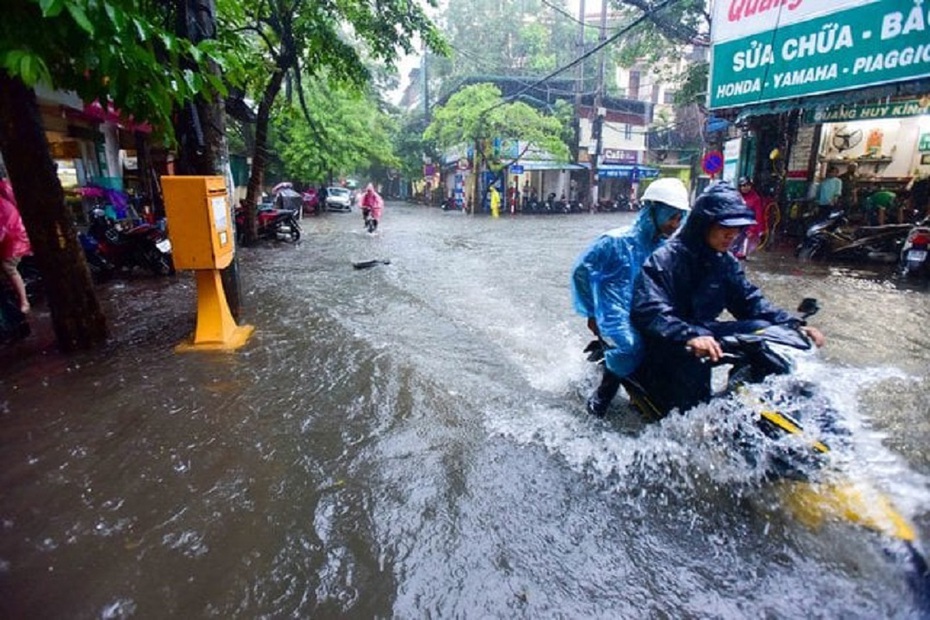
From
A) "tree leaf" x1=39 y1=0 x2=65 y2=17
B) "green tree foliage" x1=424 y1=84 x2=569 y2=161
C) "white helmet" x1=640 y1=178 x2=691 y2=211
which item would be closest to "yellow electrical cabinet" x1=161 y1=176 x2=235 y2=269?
"tree leaf" x1=39 y1=0 x2=65 y2=17

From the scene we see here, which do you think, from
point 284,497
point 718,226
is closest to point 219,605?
point 284,497

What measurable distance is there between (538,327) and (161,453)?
4339mm

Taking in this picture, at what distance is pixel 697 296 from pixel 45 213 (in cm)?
515

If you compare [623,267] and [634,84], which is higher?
[634,84]

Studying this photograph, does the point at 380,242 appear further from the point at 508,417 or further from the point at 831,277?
the point at 508,417

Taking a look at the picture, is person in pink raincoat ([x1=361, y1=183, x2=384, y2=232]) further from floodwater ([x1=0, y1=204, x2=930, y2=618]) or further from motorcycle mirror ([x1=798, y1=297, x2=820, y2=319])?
motorcycle mirror ([x1=798, y1=297, x2=820, y2=319])

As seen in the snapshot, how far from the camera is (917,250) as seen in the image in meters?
8.32

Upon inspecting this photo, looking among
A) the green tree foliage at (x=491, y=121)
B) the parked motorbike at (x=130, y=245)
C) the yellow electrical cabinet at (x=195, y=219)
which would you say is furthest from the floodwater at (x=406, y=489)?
the green tree foliage at (x=491, y=121)

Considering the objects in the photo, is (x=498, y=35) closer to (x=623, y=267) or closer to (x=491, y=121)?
(x=491, y=121)

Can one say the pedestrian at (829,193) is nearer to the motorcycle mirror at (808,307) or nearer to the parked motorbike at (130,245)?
the motorcycle mirror at (808,307)

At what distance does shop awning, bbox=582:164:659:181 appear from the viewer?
34.7m

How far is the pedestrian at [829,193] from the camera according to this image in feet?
37.8

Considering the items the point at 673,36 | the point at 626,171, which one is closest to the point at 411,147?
the point at 626,171

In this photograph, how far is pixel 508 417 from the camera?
12.9ft
